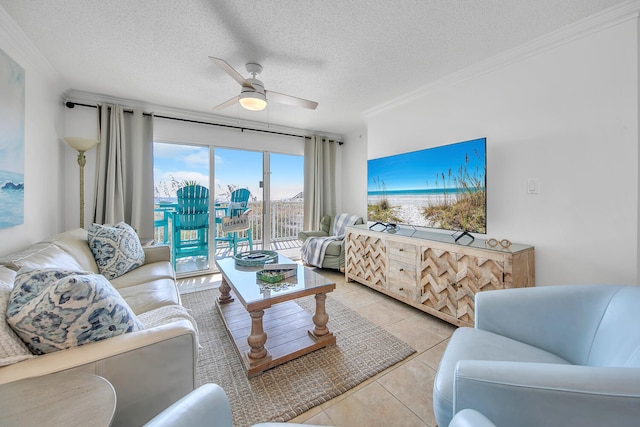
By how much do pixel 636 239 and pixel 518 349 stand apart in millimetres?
1266

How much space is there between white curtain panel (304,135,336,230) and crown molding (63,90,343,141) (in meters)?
0.28

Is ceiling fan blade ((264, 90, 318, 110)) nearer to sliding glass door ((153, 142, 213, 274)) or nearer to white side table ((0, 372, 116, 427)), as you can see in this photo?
sliding glass door ((153, 142, 213, 274))

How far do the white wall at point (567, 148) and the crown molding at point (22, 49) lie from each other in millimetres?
3558

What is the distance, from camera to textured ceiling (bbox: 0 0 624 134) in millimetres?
1582

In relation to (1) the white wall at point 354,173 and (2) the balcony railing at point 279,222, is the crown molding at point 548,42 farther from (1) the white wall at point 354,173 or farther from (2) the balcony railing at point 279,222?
(2) the balcony railing at point 279,222

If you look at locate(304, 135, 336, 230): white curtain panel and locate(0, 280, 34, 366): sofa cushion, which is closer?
locate(0, 280, 34, 366): sofa cushion

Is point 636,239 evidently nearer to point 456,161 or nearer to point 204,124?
point 456,161

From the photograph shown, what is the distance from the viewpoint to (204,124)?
3594 millimetres

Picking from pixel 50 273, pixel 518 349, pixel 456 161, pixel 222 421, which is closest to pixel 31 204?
pixel 50 273

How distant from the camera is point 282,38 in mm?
1870

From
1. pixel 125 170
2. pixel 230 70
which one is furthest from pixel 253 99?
pixel 125 170

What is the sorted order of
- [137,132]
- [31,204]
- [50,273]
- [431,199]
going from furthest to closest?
[137,132] → [431,199] → [31,204] → [50,273]

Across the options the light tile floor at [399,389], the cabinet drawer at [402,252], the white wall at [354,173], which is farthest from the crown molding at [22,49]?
the white wall at [354,173]

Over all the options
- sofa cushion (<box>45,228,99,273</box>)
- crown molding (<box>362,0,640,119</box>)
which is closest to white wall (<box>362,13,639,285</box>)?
crown molding (<box>362,0,640,119</box>)
